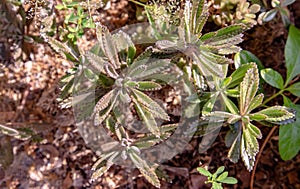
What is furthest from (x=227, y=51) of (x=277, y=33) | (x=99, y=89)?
(x=277, y=33)

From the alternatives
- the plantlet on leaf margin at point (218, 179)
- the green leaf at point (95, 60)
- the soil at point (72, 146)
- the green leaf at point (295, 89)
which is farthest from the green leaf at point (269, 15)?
the green leaf at point (95, 60)

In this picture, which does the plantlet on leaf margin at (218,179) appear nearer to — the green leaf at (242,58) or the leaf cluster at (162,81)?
the leaf cluster at (162,81)

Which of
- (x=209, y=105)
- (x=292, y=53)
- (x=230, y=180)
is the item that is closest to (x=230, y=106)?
(x=209, y=105)

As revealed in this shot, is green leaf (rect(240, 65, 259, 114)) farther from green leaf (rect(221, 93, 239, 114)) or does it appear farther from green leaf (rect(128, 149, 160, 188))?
green leaf (rect(128, 149, 160, 188))

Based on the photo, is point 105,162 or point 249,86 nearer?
point 249,86

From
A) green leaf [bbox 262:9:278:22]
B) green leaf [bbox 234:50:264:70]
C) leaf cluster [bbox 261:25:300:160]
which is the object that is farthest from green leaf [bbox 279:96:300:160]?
green leaf [bbox 262:9:278:22]

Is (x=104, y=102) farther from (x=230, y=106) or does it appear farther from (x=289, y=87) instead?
(x=289, y=87)
